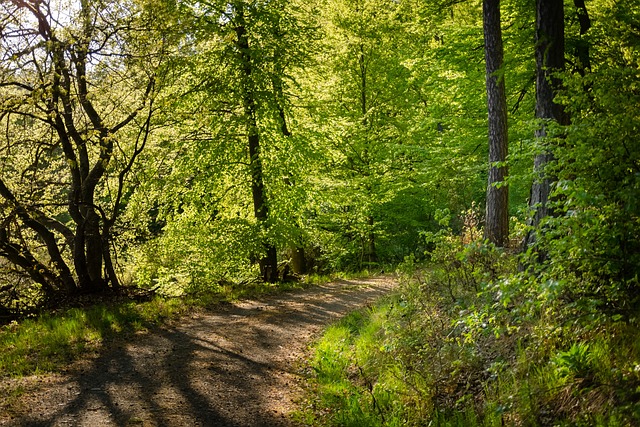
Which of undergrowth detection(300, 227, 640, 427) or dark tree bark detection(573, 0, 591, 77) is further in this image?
dark tree bark detection(573, 0, 591, 77)

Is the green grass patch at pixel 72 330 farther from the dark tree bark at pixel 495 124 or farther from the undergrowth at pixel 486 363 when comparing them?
the dark tree bark at pixel 495 124

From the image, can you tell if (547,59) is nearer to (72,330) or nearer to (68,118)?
(72,330)

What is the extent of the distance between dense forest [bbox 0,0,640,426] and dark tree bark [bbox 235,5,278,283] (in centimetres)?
7

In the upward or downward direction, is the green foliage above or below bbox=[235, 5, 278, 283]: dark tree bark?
below

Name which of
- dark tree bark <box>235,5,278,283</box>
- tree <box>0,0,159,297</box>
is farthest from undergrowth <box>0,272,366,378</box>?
dark tree bark <box>235,5,278,283</box>

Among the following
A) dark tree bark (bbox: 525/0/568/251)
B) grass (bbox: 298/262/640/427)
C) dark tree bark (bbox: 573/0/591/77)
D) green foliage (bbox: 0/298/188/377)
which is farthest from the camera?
dark tree bark (bbox: 573/0/591/77)

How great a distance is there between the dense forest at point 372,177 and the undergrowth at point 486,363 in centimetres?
3

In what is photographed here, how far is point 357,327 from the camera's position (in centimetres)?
957

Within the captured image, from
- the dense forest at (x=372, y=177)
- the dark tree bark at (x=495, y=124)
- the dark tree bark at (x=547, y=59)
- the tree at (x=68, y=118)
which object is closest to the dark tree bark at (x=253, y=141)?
the dense forest at (x=372, y=177)

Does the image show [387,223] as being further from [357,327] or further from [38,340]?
[38,340]

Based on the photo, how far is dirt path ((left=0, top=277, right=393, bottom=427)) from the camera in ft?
19.1

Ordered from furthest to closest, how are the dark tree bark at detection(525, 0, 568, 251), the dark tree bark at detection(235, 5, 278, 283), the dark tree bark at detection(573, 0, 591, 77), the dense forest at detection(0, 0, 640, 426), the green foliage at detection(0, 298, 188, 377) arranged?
the dark tree bark at detection(235, 5, 278, 283), the dark tree bark at detection(573, 0, 591, 77), the green foliage at detection(0, 298, 188, 377), the dark tree bark at detection(525, 0, 568, 251), the dense forest at detection(0, 0, 640, 426)

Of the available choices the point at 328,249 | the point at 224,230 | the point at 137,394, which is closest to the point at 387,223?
the point at 328,249

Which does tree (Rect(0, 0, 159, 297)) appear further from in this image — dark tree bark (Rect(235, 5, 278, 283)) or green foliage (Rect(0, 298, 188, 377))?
dark tree bark (Rect(235, 5, 278, 283))
